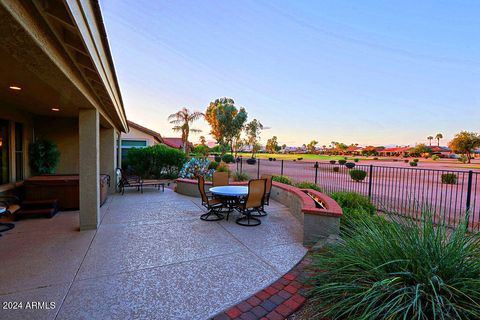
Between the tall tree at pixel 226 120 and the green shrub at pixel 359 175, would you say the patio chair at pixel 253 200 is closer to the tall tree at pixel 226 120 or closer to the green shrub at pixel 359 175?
the green shrub at pixel 359 175

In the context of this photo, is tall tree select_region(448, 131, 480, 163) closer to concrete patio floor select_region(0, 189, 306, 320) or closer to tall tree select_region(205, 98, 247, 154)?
tall tree select_region(205, 98, 247, 154)

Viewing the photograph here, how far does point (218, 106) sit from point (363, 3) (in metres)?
17.3

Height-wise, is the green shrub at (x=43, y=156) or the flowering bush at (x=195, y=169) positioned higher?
the green shrub at (x=43, y=156)

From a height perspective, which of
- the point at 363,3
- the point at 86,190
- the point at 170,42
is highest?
the point at 363,3

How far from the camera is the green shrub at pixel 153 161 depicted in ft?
43.8

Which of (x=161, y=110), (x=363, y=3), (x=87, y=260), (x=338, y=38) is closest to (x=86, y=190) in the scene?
(x=87, y=260)

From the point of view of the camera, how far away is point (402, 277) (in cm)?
212

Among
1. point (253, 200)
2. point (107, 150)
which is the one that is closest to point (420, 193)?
point (253, 200)

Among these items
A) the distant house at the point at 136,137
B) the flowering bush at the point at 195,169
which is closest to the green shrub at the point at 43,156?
the flowering bush at the point at 195,169

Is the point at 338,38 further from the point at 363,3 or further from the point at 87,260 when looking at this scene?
the point at 87,260

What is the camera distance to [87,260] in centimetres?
352

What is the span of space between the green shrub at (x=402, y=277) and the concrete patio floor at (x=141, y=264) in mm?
986

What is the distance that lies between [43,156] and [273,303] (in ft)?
27.2

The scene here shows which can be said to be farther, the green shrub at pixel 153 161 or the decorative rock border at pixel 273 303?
the green shrub at pixel 153 161
